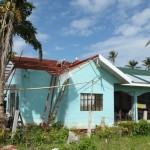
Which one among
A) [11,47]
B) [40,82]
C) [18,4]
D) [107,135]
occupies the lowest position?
[107,135]

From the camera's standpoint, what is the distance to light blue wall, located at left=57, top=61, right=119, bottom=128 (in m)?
20.5

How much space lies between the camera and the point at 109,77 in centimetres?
2212

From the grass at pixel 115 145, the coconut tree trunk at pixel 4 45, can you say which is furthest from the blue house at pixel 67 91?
the grass at pixel 115 145

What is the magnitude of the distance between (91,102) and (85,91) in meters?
0.85

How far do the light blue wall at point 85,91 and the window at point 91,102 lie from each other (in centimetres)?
20

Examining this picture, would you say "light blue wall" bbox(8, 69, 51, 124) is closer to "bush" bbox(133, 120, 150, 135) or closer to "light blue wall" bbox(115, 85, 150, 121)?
"bush" bbox(133, 120, 150, 135)

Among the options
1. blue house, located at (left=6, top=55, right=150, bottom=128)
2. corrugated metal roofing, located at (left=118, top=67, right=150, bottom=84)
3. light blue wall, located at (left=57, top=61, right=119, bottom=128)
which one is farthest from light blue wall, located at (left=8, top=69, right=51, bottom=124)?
corrugated metal roofing, located at (left=118, top=67, right=150, bottom=84)

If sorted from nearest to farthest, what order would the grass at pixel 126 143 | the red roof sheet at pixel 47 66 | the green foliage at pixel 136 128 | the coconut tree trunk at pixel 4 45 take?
the grass at pixel 126 143 < the coconut tree trunk at pixel 4 45 < the green foliage at pixel 136 128 < the red roof sheet at pixel 47 66

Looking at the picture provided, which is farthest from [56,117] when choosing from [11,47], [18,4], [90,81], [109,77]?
[18,4]

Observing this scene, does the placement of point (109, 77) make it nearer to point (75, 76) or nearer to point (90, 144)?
point (75, 76)

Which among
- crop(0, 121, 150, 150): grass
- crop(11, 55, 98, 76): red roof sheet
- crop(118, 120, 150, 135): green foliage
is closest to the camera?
crop(0, 121, 150, 150): grass

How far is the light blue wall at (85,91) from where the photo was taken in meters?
20.5

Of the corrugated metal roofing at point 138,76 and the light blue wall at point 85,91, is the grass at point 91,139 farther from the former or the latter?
the corrugated metal roofing at point 138,76

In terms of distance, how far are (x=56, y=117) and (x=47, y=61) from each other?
4.94 m
